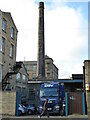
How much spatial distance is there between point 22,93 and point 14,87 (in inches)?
159

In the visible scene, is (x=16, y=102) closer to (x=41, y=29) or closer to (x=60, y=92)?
(x=60, y=92)

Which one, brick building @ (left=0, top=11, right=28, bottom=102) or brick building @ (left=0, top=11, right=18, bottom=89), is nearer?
brick building @ (left=0, top=11, right=18, bottom=89)

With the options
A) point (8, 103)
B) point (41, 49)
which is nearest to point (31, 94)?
point (41, 49)

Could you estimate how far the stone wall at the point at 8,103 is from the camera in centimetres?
1855

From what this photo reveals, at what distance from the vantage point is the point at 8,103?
738 inches

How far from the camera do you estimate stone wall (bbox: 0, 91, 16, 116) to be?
18547 mm

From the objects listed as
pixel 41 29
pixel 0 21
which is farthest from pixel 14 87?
pixel 41 29

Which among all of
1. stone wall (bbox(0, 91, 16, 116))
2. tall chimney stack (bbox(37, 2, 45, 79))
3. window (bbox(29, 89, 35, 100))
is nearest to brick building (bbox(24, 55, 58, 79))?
tall chimney stack (bbox(37, 2, 45, 79))

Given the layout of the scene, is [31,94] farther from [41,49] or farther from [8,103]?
[8,103]

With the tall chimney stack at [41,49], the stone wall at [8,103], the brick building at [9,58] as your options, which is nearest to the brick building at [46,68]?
the tall chimney stack at [41,49]

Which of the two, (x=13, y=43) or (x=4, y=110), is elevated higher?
(x=13, y=43)

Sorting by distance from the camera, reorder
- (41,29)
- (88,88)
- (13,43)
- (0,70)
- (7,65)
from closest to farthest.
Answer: (88,88)
(0,70)
(7,65)
(13,43)
(41,29)

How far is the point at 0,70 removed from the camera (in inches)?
1014

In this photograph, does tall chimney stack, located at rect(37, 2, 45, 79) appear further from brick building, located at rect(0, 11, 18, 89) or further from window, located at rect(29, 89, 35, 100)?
brick building, located at rect(0, 11, 18, 89)
